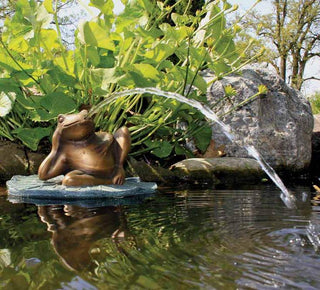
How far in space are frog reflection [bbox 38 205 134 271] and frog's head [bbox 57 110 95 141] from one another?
1.68ft

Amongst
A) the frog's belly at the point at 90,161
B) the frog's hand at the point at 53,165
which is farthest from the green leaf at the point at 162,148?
the frog's hand at the point at 53,165

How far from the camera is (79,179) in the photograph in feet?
9.25

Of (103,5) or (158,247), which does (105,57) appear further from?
(158,247)

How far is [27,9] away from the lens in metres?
2.97

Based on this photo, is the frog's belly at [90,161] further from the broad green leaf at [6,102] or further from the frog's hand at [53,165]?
the broad green leaf at [6,102]

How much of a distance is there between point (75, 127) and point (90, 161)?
0.25 metres

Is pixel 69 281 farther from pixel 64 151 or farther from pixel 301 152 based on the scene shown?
pixel 301 152

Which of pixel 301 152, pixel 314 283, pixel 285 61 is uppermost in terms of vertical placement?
pixel 285 61

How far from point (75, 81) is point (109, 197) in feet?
3.19

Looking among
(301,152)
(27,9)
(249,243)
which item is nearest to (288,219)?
(249,243)

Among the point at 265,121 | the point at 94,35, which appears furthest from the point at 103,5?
the point at 265,121

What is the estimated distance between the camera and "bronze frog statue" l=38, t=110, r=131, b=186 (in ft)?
9.27

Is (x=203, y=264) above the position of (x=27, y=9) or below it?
below

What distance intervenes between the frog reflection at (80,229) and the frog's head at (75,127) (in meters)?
0.51
